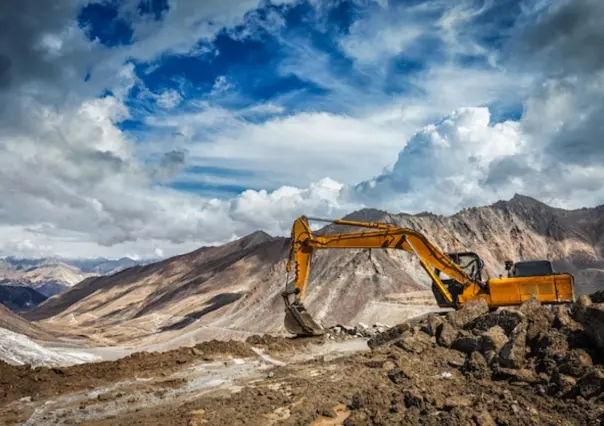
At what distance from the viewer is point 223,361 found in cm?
1600

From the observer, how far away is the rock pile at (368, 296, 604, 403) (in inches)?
361

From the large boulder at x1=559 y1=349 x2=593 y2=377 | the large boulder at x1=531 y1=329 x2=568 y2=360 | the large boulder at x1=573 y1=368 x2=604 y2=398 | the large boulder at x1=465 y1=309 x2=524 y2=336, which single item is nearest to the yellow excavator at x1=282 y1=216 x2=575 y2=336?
the large boulder at x1=465 y1=309 x2=524 y2=336

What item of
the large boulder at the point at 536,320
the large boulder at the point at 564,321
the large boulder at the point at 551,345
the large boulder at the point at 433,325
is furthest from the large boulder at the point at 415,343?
the large boulder at the point at 564,321

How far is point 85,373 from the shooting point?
13984 mm

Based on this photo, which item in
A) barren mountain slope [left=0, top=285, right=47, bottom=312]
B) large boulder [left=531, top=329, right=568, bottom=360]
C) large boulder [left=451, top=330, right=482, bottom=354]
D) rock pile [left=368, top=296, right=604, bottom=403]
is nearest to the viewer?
rock pile [left=368, top=296, right=604, bottom=403]

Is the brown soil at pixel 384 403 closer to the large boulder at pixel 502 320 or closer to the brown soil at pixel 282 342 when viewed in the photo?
the large boulder at pixel 502 320

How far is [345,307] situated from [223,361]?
27.0 meters

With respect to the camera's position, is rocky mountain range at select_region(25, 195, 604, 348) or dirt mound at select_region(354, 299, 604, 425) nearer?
dirt mound at select_region(354, 299, 604, 425)

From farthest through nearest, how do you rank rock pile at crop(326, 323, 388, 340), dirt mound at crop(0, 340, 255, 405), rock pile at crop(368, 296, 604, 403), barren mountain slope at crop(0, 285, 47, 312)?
barren mountain slope at crop(0, 285, 47, 312) → rock pile at crop(326, 323, 388, 340) → dirt mound at crop(0, 340, 255, 405) → rock pile at crop(368, 296, 604, 403)

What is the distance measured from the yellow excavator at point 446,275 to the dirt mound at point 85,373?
4.10 meters

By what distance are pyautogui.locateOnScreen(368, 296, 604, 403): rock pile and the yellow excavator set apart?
163 inches

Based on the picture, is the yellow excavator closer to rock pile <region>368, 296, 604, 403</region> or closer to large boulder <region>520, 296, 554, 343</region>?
rock pile <region>368, 296, 604, 403</region>

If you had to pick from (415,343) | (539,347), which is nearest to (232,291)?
(415,343)

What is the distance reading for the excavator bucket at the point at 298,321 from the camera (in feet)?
64.4
